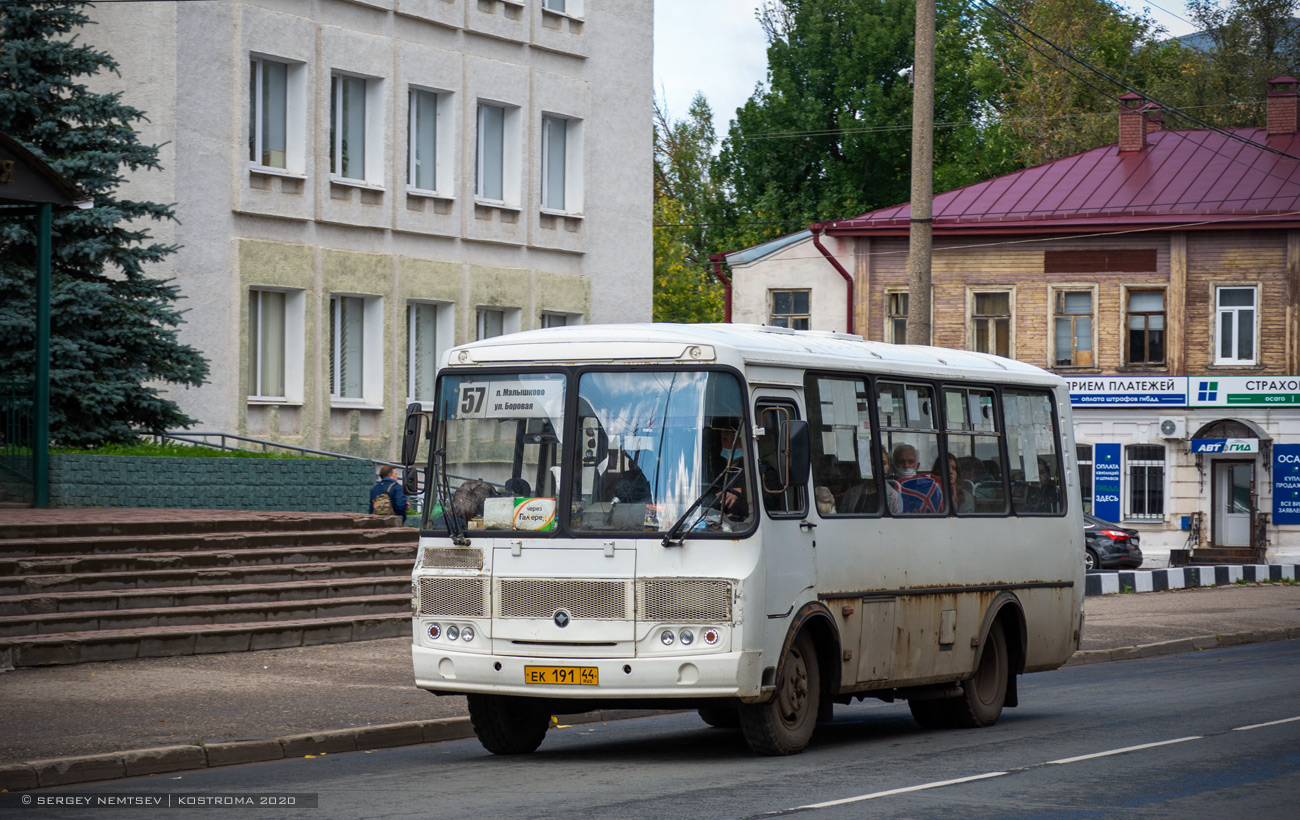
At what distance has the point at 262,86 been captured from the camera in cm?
2950

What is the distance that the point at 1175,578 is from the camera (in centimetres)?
3397

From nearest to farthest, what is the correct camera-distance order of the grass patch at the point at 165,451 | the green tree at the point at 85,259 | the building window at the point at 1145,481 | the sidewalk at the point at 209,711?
the sidewalk at the point at 209,711 → the grass patch at the point at 165,451 → the green tree at the point at 85,259 → the building window at the point at 1145,481

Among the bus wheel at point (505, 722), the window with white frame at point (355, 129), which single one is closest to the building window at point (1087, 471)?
the window with white frame at point (355, 129)

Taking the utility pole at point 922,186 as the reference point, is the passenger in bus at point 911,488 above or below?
below

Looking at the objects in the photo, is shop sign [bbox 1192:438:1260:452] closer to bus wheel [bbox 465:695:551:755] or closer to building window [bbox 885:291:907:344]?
building window [bbox 885:291:907:344]

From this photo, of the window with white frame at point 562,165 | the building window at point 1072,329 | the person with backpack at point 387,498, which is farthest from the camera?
the building window at point 1072,329

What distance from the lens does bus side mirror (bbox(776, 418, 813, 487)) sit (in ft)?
36.7

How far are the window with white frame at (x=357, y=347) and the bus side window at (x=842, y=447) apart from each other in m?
19.4

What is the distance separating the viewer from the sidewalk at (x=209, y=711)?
11.0 meters

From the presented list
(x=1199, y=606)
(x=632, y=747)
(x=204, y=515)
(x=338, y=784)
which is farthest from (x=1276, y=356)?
(x=338, y=784)

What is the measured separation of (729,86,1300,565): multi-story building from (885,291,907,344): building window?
0.20 ft

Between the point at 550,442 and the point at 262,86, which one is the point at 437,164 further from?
the point at 550,442

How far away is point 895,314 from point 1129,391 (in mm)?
6321

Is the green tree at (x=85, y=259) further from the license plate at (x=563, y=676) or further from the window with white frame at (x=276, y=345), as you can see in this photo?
the license plate at (x=563, y=676)
